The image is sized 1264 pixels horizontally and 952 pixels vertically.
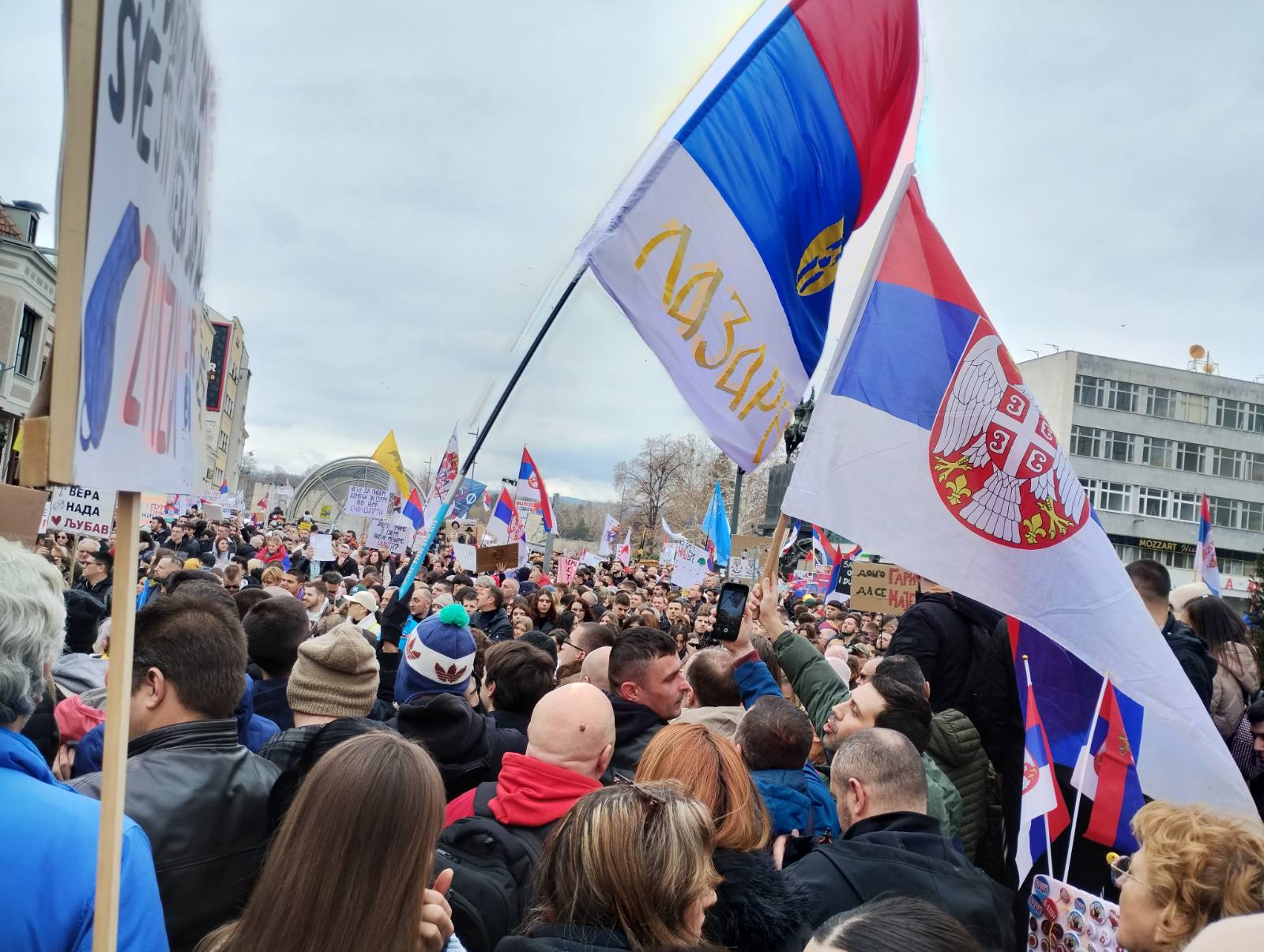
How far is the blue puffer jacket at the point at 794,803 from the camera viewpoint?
10.9 ft

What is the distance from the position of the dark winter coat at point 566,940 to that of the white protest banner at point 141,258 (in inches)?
44.2

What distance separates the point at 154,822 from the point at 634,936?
1194 mm

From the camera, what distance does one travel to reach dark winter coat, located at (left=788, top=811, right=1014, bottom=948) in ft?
8.75

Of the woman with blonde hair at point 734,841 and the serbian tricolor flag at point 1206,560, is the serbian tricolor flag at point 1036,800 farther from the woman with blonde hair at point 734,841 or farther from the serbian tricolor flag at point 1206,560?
the serbian tricolor flag at point 1206,560

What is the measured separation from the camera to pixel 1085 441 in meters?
58.5

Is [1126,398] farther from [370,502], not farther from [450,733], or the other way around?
[450,733]

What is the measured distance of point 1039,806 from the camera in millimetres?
3299

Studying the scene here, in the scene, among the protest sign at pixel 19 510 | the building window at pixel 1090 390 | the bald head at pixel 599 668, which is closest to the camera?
the protest sign at pixel 19 510

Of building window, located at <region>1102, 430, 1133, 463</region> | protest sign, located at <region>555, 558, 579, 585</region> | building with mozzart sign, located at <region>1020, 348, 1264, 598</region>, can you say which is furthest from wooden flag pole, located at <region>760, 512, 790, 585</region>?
building window, located at <region>1102, 430, 1133, 463</region>

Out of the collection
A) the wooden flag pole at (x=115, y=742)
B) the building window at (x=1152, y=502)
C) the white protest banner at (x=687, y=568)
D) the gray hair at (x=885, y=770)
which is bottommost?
the white protest banner at (x=687, y=568)

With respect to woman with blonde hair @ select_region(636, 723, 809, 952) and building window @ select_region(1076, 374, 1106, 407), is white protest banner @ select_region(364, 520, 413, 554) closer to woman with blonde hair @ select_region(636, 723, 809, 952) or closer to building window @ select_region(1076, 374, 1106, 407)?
woman with blonde hair @ select_region(636, 723, 809, 952)

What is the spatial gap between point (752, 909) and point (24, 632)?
5.69 feet

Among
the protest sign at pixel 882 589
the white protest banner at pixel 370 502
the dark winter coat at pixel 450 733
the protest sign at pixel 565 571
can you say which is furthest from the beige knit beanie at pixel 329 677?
the white protest banner at pixel 370 502

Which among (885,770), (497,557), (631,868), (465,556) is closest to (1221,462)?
(465,556)
